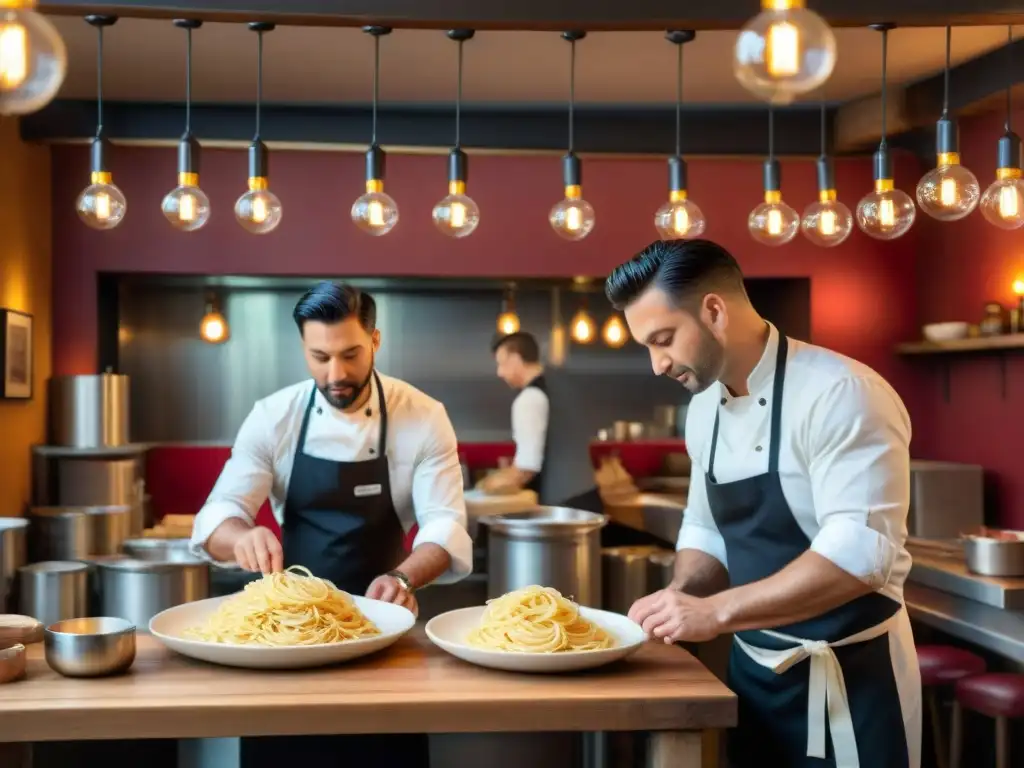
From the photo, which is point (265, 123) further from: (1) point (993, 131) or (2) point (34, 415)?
(1) point (993, 131)

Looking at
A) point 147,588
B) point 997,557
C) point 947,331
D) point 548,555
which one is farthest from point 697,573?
point 947,331

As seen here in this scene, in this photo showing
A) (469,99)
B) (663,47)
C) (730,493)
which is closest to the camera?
(730,493)

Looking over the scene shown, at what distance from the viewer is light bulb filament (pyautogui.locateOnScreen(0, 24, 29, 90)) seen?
5.08 feet

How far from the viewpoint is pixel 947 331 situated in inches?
203

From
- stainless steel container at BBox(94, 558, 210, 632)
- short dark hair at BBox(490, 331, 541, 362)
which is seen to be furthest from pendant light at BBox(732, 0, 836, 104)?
short dark hair at BBox(490, 331, 541, 362)

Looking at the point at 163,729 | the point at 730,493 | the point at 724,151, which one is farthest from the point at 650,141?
the point at 163,729

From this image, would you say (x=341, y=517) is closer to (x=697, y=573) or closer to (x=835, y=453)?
(x=697, y=573)

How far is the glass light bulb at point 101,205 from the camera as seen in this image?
3.11 metres

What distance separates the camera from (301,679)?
185 cm

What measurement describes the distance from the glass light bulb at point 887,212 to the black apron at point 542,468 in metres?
2.10

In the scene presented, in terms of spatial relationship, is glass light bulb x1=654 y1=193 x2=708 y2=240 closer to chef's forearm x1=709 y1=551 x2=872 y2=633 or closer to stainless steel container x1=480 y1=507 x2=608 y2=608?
stainless steel container x1=480 y1=507 x2=608 y2=608

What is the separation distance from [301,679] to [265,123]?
4.02 m

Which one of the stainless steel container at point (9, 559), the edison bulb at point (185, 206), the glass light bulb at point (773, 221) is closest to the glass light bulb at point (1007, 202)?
the glass light bulb at point (773, 221)

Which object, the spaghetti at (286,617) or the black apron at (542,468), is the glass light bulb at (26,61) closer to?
the spaghetti at (286,617)
